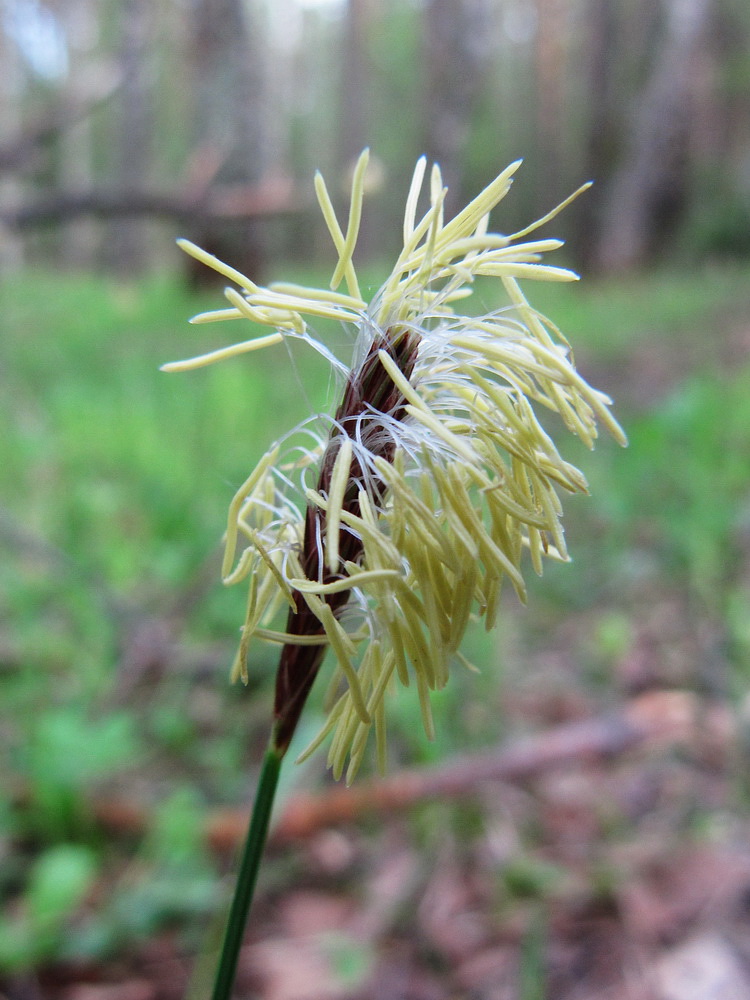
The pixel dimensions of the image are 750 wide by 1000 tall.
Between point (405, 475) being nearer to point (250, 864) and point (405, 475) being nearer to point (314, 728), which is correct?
point (250, 864)

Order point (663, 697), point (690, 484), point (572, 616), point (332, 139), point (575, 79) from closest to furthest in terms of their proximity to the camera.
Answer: point (663, 697), point (572, 616), point (690, 484), point (575, 79), point (332, 139)

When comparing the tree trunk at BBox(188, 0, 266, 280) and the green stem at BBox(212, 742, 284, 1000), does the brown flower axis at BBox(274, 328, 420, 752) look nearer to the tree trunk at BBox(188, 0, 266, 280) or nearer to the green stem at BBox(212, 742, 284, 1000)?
the green stem at BBox(212, 742, 284, 1000)

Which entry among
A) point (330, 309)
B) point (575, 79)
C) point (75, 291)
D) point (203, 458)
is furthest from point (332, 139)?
point (330, 309)

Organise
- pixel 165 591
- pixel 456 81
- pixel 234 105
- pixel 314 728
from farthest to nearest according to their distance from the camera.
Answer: pixel 234 105, pixel 456 81, pixel 165 591, pixel 314 728

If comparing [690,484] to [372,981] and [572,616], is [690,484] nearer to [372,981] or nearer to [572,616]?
[572,616]

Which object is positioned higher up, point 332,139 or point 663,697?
point 332,139

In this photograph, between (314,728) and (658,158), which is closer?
(314,728)

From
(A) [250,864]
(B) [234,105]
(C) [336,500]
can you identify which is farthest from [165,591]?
(B) [234,105]
